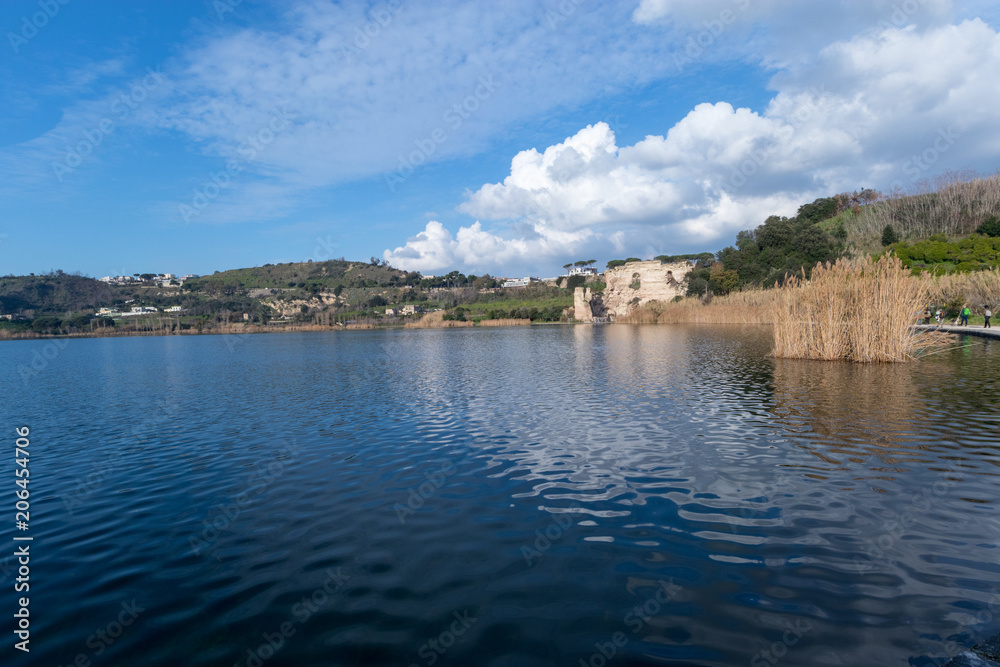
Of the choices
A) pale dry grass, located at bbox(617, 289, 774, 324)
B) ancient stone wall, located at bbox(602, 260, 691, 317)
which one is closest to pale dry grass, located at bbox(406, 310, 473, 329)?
ancient stone wall, located at bbox(602, 260, 691, 317)

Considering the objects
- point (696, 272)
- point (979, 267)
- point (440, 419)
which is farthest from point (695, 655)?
point (696, 272)

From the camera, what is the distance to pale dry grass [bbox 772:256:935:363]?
18.3 m

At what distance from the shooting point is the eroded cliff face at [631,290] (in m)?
88.7

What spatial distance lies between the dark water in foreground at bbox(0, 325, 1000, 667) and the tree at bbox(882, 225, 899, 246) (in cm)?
5935

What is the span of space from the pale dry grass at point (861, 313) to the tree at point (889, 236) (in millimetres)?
50285

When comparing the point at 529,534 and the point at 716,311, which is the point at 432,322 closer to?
the point at 716,311

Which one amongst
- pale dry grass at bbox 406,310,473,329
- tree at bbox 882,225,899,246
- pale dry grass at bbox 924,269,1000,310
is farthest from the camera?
pale dry grass at bbox 406,310,473,329

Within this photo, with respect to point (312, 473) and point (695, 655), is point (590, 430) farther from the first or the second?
point (695, 655)

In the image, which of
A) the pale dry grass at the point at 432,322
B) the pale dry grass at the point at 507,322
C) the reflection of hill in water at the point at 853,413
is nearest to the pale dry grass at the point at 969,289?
the reflection of hill in water at the point at 853,413

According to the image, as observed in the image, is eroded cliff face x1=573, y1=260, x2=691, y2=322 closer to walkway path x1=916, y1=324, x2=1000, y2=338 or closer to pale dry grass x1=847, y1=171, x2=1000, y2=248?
pale dry grass x1=847, y1=171, x2=1000, y2=248

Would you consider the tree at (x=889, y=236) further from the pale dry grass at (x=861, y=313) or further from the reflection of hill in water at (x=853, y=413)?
the reflection of hill in water at (x=853, y=413)

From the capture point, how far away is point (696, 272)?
82750 mm

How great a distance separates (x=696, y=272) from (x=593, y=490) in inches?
3259

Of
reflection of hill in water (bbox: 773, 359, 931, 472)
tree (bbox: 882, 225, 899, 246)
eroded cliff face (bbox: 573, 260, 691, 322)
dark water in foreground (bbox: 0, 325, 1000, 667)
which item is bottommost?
dark water in foreground (bbox: 0, 325, 1000, 667)
